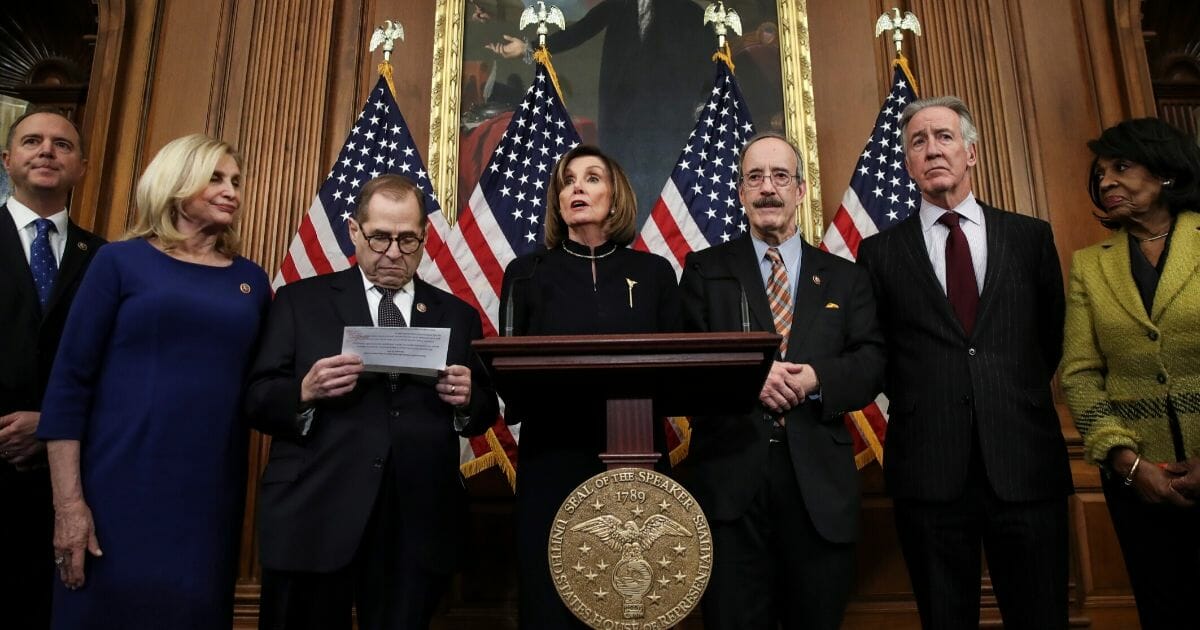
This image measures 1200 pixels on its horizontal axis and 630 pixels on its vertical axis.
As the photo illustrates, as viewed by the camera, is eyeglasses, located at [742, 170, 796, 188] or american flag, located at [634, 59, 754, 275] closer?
eyeglasses, located at [742, 170, 796, 188]

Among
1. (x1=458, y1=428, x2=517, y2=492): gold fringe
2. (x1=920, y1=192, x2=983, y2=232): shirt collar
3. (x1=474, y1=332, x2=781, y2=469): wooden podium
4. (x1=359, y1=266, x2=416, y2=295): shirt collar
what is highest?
(x1=920, y1=192, x2=983, y2=232): shirt collar

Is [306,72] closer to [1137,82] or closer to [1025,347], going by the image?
[1025,347]

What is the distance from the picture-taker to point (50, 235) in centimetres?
302

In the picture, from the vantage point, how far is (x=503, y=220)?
4133 millimetres

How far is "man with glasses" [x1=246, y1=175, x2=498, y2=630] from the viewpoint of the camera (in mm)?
2252

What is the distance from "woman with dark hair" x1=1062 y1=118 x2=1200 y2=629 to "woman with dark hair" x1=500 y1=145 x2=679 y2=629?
4.16ft

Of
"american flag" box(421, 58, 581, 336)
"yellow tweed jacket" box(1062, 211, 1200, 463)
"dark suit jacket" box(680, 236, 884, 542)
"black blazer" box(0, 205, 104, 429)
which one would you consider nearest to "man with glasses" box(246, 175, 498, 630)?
"dark suit jacket" box(680, 236, 884, 542)

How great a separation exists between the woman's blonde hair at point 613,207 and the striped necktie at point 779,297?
1.45 ft

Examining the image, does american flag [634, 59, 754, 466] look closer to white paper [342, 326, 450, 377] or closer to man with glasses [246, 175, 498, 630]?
man with glasses [246, 175, 498, 630]

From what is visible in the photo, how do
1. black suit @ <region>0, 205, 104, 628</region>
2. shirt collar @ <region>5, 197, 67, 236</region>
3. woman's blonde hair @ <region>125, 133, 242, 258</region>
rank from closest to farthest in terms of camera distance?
woman's blonde hair @ <region>125, 133, 242, 258</region>
black suit @ <region>0, 205, 104, 628</region>
shirt collar @ <region>5, 197, 67, 236</region>

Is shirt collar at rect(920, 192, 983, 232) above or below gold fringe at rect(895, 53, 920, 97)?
below

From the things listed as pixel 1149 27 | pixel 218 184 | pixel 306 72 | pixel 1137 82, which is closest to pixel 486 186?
pixel 306 72

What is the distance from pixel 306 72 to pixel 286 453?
9.77ft

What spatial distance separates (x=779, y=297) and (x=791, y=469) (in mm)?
532
